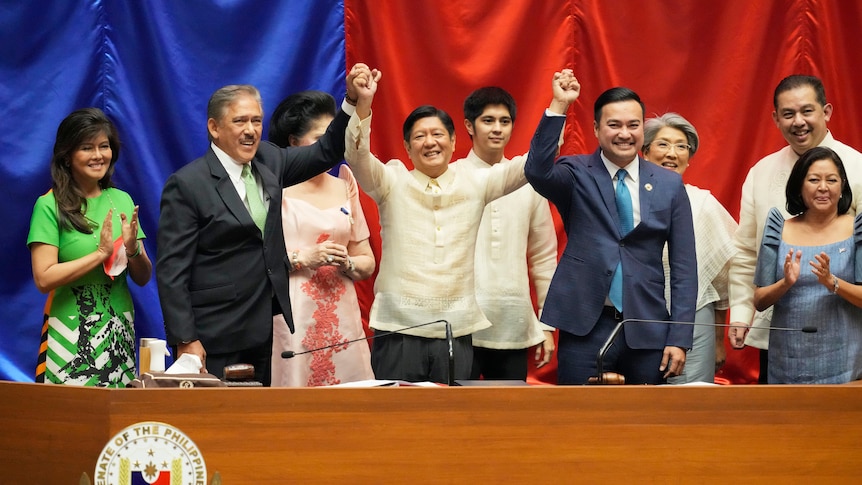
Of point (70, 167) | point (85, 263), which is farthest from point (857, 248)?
point (70, 167)

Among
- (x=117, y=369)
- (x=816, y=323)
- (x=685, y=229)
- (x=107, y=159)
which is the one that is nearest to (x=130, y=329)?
(x=117, y=369)

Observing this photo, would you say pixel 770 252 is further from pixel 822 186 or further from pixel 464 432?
pixel 464 432

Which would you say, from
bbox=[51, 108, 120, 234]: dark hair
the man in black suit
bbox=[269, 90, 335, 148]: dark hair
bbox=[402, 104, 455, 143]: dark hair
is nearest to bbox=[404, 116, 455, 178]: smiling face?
bbox=[402, 104, 455, 143]: dark hair

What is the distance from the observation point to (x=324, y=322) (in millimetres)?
3795

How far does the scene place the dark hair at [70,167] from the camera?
11.6ft

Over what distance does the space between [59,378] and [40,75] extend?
1.45 m

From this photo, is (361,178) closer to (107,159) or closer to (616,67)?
(107,159)

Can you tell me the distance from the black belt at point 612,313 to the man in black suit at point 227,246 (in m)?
0.95

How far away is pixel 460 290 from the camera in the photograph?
11.5 feet

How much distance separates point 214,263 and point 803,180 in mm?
1829

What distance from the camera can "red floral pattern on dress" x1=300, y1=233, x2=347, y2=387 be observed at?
3.78 meters

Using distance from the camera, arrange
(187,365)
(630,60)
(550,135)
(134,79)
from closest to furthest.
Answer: (187,365) → (550,135) → (134,79) → (630,60)

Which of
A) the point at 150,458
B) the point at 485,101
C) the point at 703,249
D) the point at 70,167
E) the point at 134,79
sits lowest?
the point at 150,458

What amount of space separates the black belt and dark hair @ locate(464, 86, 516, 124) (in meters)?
1.00
